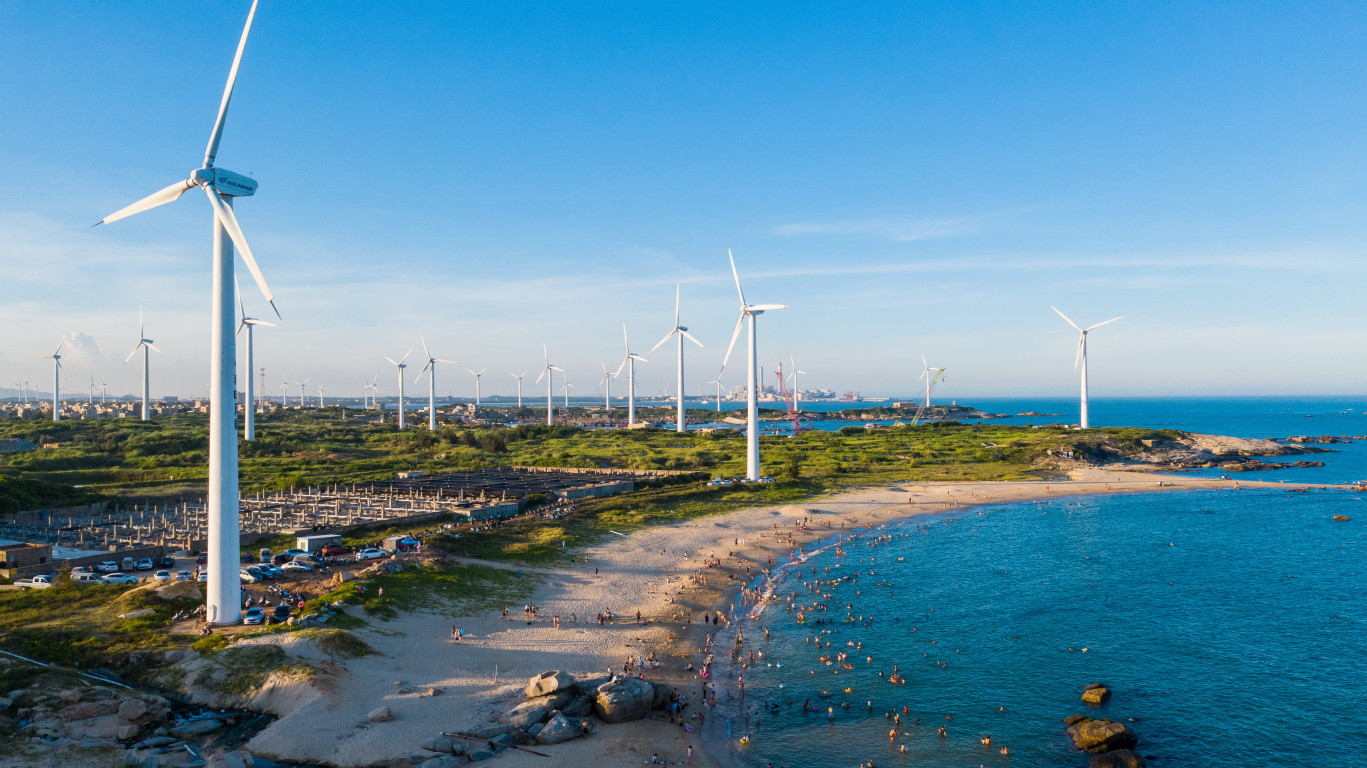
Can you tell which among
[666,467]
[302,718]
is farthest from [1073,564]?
[666,467]

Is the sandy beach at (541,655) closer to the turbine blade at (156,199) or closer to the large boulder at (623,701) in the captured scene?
the large boulder at (623,701)

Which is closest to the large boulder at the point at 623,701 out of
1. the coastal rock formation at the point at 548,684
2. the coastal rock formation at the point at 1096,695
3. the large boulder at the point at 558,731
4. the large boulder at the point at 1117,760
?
the coastal rock formation at the point at 548,684

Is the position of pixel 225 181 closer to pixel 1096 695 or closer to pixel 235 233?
pixel 235 233

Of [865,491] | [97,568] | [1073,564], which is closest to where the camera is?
[97,568]

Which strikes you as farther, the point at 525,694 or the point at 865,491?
the point at 865,491

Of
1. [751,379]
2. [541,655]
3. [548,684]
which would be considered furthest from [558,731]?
[751,379]

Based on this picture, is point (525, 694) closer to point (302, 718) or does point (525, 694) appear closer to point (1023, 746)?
point (302, 718)
